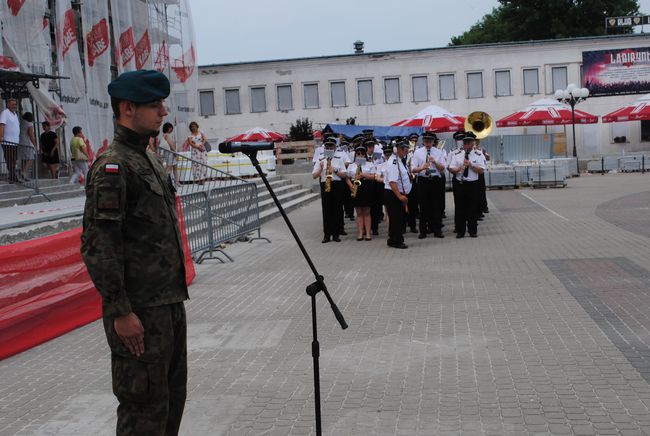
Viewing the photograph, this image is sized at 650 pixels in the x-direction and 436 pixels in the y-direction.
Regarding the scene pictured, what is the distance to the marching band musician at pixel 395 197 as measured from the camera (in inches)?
581

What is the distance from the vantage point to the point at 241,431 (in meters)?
5.21

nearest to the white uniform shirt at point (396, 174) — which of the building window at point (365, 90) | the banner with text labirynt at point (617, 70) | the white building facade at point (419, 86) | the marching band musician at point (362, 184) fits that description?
the marching band musician at point (362, 184)

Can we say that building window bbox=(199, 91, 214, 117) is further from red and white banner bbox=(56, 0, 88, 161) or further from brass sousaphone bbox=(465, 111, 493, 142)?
red and white banner bbox=(56, 0, 88, 161)

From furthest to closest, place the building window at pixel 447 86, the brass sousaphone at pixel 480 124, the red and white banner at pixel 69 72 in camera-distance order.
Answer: the building window at pixel 447 86 → the brass sousaphone at pixel 480 124 → the red and white banner at pixel 69 72

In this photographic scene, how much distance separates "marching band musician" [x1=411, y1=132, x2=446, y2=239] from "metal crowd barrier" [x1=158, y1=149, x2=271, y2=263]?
325 cm

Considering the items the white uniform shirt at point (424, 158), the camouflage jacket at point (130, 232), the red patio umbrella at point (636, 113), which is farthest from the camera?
the red patio umbrella at point (636, 113)

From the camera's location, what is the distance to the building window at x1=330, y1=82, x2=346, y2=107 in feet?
187

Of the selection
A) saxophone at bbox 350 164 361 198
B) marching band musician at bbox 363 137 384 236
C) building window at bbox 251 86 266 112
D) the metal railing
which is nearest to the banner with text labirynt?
building window at bbox 251 86 266 112

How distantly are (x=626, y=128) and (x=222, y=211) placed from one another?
4662cm

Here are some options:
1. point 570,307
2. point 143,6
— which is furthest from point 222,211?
point 143,6

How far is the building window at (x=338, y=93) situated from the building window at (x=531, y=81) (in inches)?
483

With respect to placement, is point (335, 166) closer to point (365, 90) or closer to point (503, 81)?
point (365, 90)

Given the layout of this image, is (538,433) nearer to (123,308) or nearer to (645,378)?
(645,378)

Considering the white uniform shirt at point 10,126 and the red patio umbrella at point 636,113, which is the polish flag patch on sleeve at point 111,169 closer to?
the white uniform shirt at point 10,126
